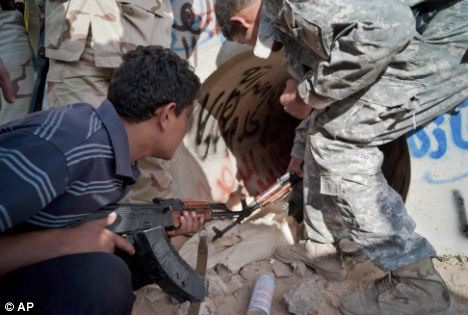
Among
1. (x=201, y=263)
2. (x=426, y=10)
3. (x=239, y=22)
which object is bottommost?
(x=201, y=263)

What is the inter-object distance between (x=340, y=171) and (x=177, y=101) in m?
0.79

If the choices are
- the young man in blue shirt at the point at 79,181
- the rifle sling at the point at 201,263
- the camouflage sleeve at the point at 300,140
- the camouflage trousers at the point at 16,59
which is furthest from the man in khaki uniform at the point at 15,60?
the camouflage sleeve at the point at 300,140

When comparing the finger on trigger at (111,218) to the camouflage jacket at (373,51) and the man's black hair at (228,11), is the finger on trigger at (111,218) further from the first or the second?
the man's black hair at (228,11)

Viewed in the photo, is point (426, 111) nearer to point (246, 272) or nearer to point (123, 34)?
point (246, 272)

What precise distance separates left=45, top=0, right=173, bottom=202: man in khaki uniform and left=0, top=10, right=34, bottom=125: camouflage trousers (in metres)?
0.42

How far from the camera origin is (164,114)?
4.82 feet

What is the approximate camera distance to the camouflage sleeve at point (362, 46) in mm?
1481

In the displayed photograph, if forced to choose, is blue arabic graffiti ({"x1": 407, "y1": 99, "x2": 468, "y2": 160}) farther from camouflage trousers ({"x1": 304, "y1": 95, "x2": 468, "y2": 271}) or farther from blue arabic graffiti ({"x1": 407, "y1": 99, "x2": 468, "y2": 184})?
camouflage trousers ({"x1": 304, "y1": 95, "x2": 468, "y2": 271})

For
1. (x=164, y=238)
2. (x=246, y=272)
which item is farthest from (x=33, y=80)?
(x=246, y=272)

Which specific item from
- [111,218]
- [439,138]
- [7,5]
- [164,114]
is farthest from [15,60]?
[439,138]

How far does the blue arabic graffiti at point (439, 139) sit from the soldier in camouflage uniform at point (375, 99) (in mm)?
125

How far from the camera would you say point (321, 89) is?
1.64 m

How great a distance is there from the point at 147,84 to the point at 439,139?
1543 millimetres

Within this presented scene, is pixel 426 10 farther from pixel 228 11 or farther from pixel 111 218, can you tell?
pixel 111 218
